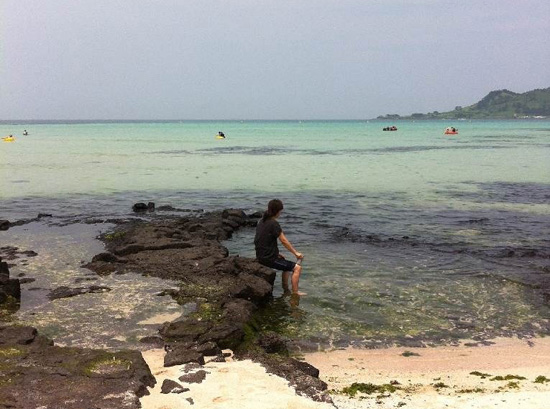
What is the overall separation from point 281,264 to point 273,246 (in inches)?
20.3

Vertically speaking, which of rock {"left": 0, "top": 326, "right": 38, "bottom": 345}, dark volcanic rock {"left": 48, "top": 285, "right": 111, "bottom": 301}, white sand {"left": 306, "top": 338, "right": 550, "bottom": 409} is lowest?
white sand {"left": 306, "top": 338, "right": 550, "bottom": 409}

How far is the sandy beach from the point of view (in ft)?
22.9

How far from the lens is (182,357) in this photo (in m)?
8.25

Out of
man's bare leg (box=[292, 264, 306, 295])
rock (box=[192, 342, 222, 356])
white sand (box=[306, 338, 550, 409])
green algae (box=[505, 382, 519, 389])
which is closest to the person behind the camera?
white sand (box=[306, 338, 550, 409])

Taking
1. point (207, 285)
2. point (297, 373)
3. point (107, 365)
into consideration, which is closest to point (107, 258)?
point (207, 285)

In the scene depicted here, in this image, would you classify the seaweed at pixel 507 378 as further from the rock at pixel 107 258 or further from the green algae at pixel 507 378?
the rock at pixel 107 258

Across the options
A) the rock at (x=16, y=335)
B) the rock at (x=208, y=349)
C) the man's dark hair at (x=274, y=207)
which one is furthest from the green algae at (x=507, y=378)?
the rock at (x=16, y=335)

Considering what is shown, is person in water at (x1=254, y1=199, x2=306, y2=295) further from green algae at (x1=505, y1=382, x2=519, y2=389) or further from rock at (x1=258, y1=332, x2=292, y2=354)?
green algae at (x1=505, y1=382, x2=519, y2=389)

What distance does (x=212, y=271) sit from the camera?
1370cm

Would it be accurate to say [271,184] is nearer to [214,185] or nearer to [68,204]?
[214,185]

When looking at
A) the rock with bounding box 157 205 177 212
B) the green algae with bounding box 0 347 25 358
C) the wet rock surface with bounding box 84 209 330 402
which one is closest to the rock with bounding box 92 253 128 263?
the wet rock surface with bounding box 84 209 330 402

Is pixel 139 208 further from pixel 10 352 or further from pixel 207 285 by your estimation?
pixel 10 352

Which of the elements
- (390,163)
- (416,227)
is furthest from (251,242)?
(390,163)

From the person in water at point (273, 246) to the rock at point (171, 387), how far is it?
5.65 metres
